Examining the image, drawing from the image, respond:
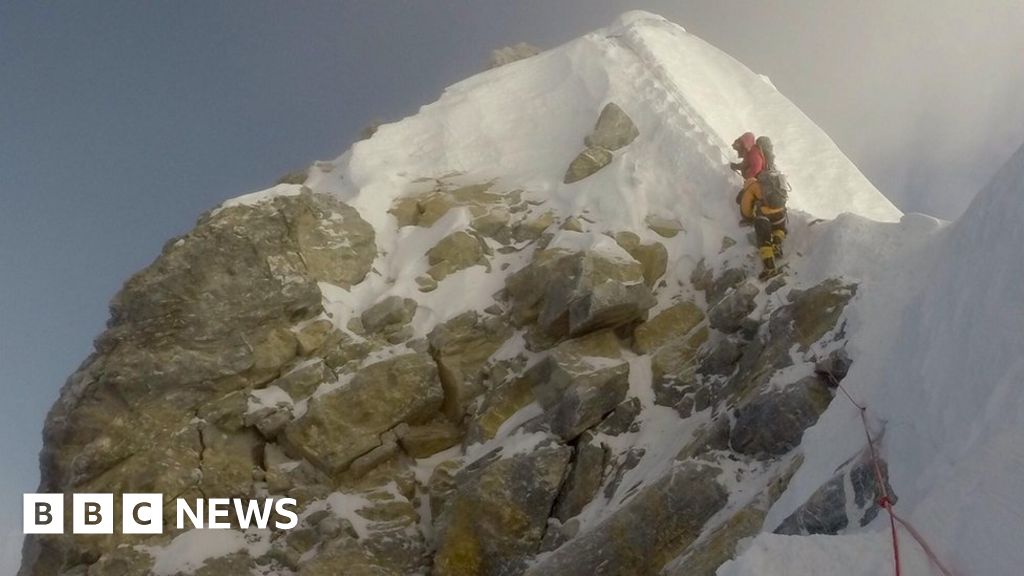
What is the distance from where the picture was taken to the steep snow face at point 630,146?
1797 centimetres

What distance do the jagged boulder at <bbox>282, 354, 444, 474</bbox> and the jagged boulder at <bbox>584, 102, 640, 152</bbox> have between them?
25.3ft

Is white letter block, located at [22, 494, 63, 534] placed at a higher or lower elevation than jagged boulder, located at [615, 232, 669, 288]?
lower

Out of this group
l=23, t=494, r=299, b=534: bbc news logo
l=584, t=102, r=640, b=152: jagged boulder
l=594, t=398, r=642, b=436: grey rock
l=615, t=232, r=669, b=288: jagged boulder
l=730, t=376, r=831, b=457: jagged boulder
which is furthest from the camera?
l=584, t=102, r=640, b=152: jagged boulder

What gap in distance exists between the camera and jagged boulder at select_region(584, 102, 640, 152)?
65.4ft

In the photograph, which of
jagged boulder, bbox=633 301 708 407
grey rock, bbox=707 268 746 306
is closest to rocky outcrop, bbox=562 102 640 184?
grey rock, bbox=707 268 746 306

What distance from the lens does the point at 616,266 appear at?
15.1 m

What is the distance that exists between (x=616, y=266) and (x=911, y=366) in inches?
286

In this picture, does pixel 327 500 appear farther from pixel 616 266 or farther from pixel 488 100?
pixel 488 100

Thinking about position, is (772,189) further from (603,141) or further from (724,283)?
(603,141)

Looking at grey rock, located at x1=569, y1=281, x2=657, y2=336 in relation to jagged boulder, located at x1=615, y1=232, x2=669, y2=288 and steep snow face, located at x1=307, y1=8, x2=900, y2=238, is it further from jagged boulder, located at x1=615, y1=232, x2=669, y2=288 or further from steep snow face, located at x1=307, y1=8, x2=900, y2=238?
steep snow face, located at x1=307, y1=8, x2=900, y2=238

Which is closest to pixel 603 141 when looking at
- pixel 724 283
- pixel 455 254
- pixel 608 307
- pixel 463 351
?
pixel 455 254

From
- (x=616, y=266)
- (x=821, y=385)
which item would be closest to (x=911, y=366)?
(x=821, y=385)

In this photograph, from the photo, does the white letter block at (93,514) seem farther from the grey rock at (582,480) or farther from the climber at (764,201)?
the climber at (764,201)

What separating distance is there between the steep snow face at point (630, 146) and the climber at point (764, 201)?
0.80 m
